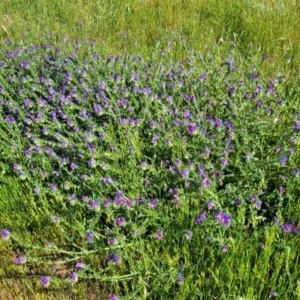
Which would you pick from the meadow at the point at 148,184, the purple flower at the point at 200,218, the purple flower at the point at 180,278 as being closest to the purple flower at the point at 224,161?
the meadow at the point at 148,184

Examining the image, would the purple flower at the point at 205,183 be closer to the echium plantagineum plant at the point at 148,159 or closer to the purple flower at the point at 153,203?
the echium plantagineum plant at the point at 148,159

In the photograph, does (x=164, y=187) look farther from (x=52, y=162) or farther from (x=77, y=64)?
(x=77, y=64)

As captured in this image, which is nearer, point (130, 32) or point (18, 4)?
point (130, 32)

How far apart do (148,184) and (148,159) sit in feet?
0.77

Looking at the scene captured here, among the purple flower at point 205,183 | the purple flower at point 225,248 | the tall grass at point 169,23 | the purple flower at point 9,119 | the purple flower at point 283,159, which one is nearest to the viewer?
the purple flower at point 225,248

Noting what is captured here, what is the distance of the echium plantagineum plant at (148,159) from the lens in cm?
157

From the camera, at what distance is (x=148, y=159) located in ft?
6.81

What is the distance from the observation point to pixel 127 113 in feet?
7.30

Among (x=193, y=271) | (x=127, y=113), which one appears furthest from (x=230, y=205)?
(x=127, y=113)

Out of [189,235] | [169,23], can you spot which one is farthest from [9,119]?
[169,23]

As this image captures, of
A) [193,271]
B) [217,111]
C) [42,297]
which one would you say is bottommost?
[42,297]

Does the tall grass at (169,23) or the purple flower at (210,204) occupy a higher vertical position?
the tall grass at (169,23)

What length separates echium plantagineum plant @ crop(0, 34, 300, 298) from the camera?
1.57m

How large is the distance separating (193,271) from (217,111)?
922 millimetres
